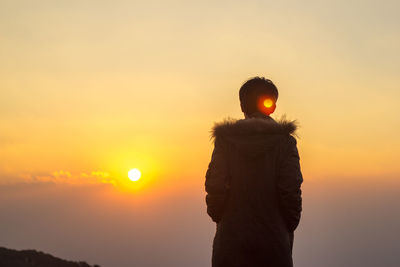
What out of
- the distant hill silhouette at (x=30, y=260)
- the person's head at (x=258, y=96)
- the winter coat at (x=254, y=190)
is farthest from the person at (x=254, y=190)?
the distant hill silhouette at (x=30, y=260)

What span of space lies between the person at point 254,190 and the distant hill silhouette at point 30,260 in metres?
8.71

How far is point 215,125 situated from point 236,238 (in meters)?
1.20

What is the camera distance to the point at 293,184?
226 inches

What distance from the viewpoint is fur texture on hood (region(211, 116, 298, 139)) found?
5.87 m

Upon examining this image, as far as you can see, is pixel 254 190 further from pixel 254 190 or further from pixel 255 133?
pixel 255 133

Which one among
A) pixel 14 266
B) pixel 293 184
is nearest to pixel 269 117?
pixel 293 184

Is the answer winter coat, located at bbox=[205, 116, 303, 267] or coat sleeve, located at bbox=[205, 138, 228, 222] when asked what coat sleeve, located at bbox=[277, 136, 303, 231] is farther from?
coat sleeve, located at bbox=[205, 138, 228, 222]

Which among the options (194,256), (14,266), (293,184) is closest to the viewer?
(293,184)

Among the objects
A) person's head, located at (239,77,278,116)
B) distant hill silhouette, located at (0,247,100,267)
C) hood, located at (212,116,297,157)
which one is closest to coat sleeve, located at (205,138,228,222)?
hood, located at (212,116,297,157)

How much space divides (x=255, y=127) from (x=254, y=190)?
2.16 feet

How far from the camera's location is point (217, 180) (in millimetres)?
5816

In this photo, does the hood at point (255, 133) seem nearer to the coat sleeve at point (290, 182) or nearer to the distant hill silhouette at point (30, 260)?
the coat sleeve at point (290, 182)

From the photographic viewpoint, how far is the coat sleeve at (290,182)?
5754 millimetres

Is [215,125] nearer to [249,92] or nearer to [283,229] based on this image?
[249,92]
